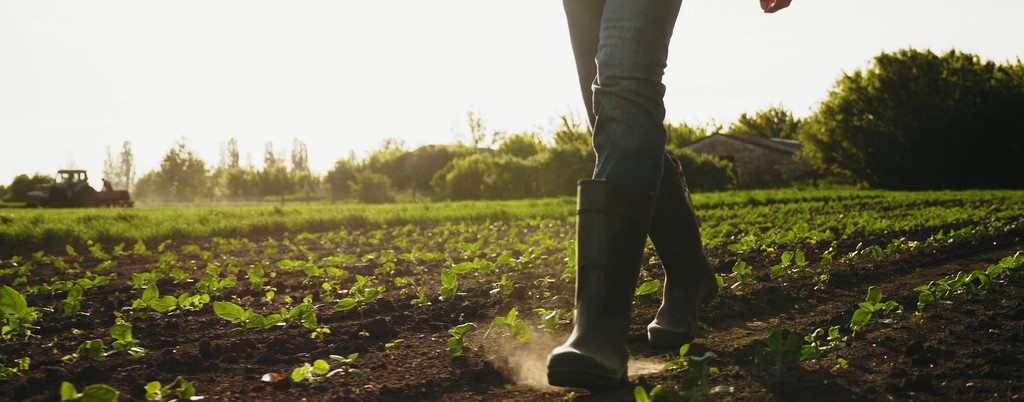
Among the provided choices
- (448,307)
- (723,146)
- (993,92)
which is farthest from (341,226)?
(723,146)

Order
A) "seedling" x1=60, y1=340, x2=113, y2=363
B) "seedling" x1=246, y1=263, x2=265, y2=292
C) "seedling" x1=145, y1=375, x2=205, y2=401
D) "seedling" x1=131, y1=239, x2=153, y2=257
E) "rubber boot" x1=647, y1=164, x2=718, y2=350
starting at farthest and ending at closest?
"seedling" x1=131, y1=239, x2=153, y2=257
"seedling" x1=246, y1=263, x2=265, y2=292
"rubber boot" x1=647, y1=164, x2=718, y2=350
"seedling" x1=60, y1=340, x2=113, y2=363
"seedling" x1=145, y1=375, x2=205, y2=401

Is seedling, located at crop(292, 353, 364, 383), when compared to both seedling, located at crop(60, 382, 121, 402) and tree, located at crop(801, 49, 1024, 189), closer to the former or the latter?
seedling, located at crop(60, 382, 121, 402)

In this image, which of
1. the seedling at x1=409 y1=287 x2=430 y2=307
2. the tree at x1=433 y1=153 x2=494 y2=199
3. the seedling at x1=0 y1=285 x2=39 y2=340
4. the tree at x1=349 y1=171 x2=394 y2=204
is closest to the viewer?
the seedling at x1=0 y1=285 x2=39 y2=340

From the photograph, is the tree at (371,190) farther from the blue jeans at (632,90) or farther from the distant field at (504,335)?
the blue jeans at (632,90)

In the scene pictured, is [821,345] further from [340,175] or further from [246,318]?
[340,175]

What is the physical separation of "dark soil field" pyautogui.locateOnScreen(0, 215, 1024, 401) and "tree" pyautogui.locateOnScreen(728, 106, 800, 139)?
69966 mm

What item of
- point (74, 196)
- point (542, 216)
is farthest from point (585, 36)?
point (74, 196)

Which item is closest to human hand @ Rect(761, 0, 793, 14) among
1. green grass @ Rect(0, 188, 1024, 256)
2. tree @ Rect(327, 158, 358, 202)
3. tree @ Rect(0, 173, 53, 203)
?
green grass @ Rect(0, 188, 1024, 256)

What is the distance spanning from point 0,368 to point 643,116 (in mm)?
1847

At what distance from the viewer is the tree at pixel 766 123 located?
70625mm

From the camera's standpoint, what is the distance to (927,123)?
106 ft

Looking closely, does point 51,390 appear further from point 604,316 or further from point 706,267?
point 706,267

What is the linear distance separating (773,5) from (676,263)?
905 millimetres

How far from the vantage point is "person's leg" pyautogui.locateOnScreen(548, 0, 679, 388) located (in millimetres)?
1885
